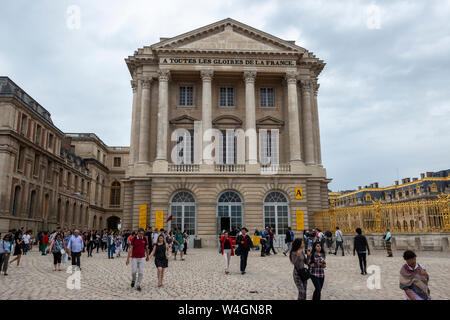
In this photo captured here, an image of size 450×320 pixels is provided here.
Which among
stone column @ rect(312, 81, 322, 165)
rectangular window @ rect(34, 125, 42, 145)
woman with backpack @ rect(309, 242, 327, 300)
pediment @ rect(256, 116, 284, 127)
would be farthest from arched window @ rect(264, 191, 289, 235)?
rectangular window @ rect(34, 125, 42, 145)

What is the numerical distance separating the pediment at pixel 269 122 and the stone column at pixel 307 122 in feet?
7.78

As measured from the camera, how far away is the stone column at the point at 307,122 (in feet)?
112

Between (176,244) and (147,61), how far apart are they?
20.6 meters

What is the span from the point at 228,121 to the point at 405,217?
58.0 feet

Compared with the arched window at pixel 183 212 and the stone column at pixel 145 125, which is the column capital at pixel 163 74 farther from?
the arched window at pixel 183 212

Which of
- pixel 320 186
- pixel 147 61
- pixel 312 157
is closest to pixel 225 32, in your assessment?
pixel 147 61

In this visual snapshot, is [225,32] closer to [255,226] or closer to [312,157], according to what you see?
[312,157]

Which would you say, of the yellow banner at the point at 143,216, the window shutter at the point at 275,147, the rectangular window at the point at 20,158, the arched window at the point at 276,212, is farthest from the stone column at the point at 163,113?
the rectangular window at the point at 20,158

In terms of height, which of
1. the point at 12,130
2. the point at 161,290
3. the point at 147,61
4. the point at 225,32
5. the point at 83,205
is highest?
the point at 225,32

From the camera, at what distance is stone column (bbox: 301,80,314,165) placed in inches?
1340

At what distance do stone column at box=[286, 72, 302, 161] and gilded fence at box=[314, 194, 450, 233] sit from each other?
8046 millimetres

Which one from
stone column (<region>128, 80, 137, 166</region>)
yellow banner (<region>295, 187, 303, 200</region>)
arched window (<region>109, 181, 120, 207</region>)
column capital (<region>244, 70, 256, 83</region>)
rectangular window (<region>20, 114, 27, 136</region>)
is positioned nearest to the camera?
yellow banner (<region>295, 187, 303, 200</region>)

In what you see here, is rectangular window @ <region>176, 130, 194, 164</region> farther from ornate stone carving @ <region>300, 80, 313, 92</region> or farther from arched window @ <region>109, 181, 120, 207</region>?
arched window @ <region>109, 181, 120, 207</region>

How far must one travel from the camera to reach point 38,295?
927cm
